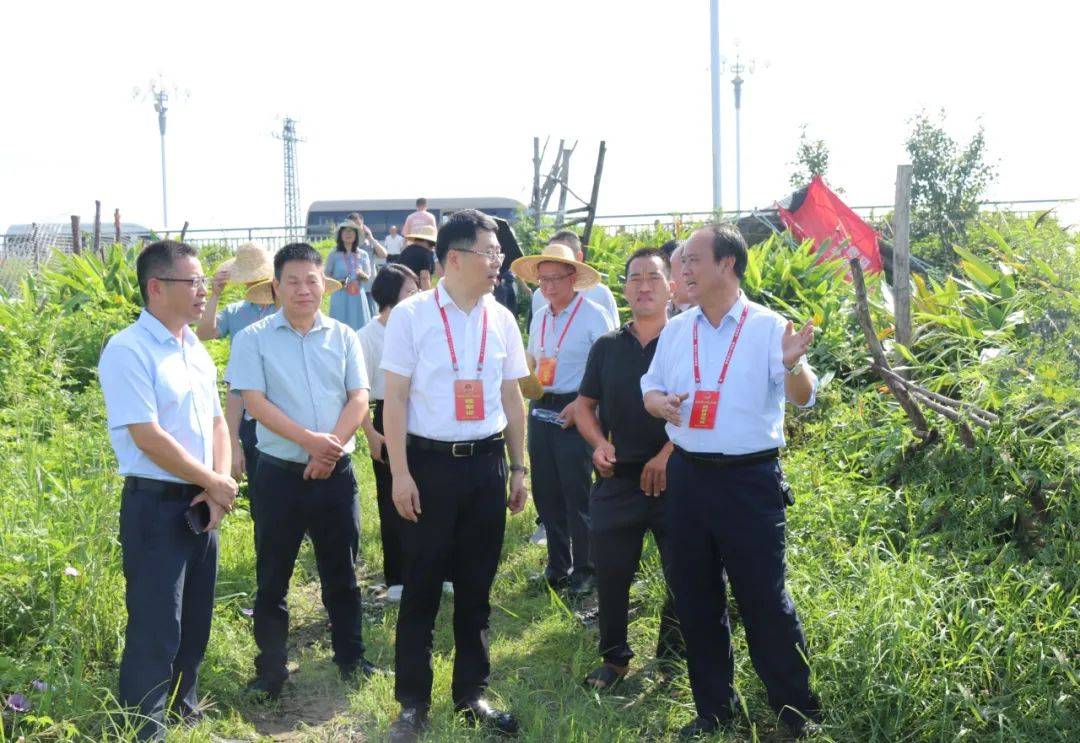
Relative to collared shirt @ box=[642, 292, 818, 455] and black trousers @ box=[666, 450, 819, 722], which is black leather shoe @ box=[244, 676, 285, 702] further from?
collared shirt @ box=[642, 292, 818, 455]

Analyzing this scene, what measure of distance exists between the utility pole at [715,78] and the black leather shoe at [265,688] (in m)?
12.8

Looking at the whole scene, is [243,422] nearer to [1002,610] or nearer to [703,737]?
[703,737]

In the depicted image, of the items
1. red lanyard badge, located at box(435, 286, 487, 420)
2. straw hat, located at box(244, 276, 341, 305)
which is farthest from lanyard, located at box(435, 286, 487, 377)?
straw hat, located at box(244, 276, 341, 305)

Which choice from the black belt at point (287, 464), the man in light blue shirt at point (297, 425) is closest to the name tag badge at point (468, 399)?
the man in light blue shirt at point (297, 425)

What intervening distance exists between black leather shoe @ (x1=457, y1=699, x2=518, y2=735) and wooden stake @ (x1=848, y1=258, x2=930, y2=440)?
7.90ft

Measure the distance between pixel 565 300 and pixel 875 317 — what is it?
9.61ft

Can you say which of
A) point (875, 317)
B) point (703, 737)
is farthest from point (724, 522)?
point (875, 317)

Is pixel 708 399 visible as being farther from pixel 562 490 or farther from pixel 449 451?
pixel 562 490

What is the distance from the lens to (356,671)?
4.66m

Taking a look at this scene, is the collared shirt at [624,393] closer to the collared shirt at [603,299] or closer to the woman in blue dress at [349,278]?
the collared shirt at [603,299]

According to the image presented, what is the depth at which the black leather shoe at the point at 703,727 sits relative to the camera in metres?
3.90

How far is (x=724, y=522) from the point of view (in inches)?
148

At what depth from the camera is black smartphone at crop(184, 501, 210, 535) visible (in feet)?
11.8

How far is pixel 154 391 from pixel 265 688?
162 cm
